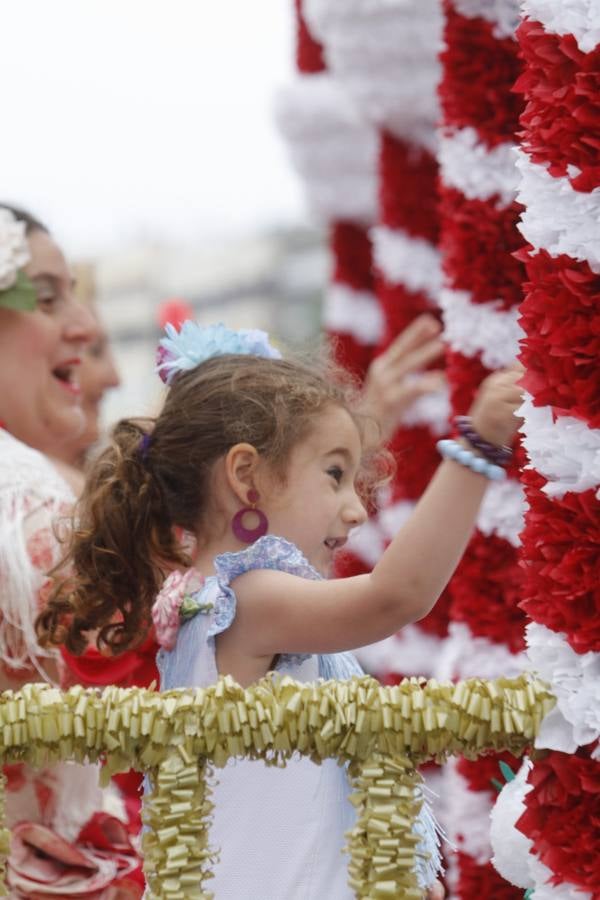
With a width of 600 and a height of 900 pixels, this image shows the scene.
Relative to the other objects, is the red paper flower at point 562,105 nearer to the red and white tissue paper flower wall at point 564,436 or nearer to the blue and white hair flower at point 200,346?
the red and white tissue paper flower wall at point 564,436

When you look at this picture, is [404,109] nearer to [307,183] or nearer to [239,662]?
[307,183]

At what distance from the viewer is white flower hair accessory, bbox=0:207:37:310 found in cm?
329

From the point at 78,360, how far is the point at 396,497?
1.71 meters

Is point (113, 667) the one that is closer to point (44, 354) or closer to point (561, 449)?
point (44, 354)

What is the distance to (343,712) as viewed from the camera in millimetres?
1725

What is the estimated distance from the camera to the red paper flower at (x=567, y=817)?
169 centimetres

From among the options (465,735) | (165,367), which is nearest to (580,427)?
(465,735)

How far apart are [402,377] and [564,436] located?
2.04 meters

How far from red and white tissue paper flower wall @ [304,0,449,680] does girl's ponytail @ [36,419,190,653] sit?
7.24 feet

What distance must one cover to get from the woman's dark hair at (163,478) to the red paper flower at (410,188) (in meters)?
2.44

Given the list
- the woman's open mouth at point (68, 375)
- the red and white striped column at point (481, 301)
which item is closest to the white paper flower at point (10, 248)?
the woman's open mouth at point (68, 375)

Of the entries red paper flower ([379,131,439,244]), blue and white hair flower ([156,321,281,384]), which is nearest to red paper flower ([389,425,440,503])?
red paper flower ([379,131,439,244])

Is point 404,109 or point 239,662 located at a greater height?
point 404,109

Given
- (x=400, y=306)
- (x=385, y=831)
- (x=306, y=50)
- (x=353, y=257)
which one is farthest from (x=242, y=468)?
(x=306, y=50)
